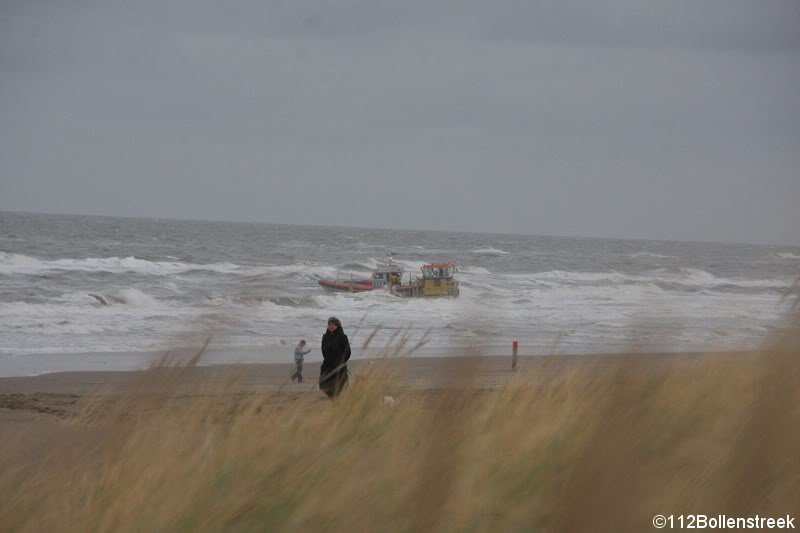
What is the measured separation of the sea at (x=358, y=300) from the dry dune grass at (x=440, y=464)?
0.65 ft

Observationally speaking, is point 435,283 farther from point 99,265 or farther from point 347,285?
point 99,265

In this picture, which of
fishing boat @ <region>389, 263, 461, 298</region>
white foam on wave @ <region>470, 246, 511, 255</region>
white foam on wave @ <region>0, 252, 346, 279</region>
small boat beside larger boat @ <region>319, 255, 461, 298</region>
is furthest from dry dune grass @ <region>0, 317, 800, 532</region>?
white foam on wave @ <region>470, 246, 511, 255</region>

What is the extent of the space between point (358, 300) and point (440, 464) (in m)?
38.4

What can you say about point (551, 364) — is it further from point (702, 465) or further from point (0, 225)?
point (0, 225)

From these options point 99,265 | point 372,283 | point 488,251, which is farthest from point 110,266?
point 488,251

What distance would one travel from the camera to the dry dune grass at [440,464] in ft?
7.83

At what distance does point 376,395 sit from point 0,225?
91096 millimetres

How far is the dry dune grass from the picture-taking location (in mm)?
2387

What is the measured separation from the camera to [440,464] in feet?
8.06

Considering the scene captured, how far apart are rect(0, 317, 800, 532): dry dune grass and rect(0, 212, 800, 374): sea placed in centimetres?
20

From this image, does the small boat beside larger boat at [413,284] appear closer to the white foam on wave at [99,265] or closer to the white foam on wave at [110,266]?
the white foam on wave at [110,266]

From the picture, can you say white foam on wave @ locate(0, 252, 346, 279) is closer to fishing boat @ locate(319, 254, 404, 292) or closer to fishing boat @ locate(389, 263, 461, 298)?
fishing boat @ locate(319, 254, 404, 292)

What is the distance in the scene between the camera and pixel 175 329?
3064 mm

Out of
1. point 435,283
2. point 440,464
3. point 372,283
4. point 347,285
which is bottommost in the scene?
point 347,285
